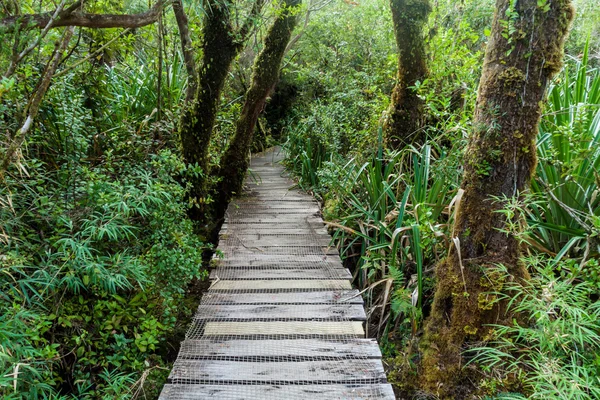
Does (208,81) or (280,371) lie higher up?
(208,81)

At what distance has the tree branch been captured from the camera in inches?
67.6

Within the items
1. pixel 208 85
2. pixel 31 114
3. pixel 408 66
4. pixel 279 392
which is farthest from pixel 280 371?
pixel 408 66

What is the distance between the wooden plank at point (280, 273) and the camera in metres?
2.78

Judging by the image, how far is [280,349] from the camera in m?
2.01

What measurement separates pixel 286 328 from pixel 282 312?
0.53 ft

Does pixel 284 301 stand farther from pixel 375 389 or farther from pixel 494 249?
pixel 494 249

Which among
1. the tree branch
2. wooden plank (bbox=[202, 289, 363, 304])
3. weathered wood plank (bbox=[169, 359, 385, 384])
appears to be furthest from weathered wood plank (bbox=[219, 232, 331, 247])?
the tree branch

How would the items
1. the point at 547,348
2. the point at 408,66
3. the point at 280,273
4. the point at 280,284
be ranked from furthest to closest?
the point at 408,66 < the point at 280,273 < the point at 280,284 < the point at 547,348

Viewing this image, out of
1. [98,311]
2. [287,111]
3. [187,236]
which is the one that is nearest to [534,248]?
[187,236]

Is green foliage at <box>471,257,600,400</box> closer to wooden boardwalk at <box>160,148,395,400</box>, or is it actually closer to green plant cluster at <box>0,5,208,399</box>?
wooden boardwalk at <box>160,148,395,400</box>

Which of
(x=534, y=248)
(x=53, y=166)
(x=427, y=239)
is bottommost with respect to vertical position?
(x=534, y=248)

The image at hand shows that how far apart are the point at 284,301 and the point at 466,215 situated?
4.09 feet

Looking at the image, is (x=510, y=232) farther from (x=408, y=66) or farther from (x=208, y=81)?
(x=208, y=81)

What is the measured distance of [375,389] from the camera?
1.74 meters
